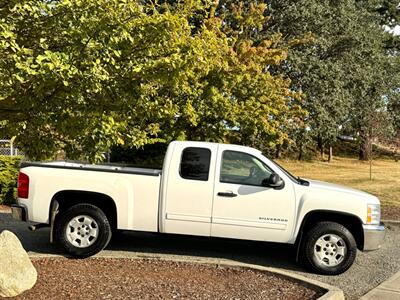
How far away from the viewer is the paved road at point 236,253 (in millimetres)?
6860

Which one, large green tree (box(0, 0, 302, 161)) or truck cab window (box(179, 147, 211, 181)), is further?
truck cab window (box(179, 147, 211, 181))

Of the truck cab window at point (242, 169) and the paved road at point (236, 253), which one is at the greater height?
the truck cab window at point (242, 169)

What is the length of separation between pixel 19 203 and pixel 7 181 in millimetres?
5303

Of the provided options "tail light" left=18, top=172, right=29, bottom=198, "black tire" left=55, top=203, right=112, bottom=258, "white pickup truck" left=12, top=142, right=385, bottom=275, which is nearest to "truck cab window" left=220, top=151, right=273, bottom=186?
"white pickup truck" left=12, top=142, right=385, bottom=275

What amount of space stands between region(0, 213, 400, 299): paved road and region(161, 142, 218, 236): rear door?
0.32m

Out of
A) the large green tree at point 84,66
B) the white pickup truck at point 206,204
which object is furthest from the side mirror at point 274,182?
the large green tree at point 84,66

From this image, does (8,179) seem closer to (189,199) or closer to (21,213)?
(21,213)

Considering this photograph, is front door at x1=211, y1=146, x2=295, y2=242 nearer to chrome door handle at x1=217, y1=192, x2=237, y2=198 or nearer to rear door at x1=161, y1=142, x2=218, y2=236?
chrome door handle at x1=217, y1=192, x2=237, y2=198

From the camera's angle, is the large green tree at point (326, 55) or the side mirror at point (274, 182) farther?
the large green tree at point (326, 55)

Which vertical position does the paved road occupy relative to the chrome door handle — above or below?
below

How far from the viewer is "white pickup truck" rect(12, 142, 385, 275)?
7.00 metres

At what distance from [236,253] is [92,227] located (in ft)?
7.44

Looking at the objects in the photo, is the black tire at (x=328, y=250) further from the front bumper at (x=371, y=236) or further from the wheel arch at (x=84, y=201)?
the wheel arch at (x=84, y=201)

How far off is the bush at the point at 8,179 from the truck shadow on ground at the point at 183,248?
138 inches
